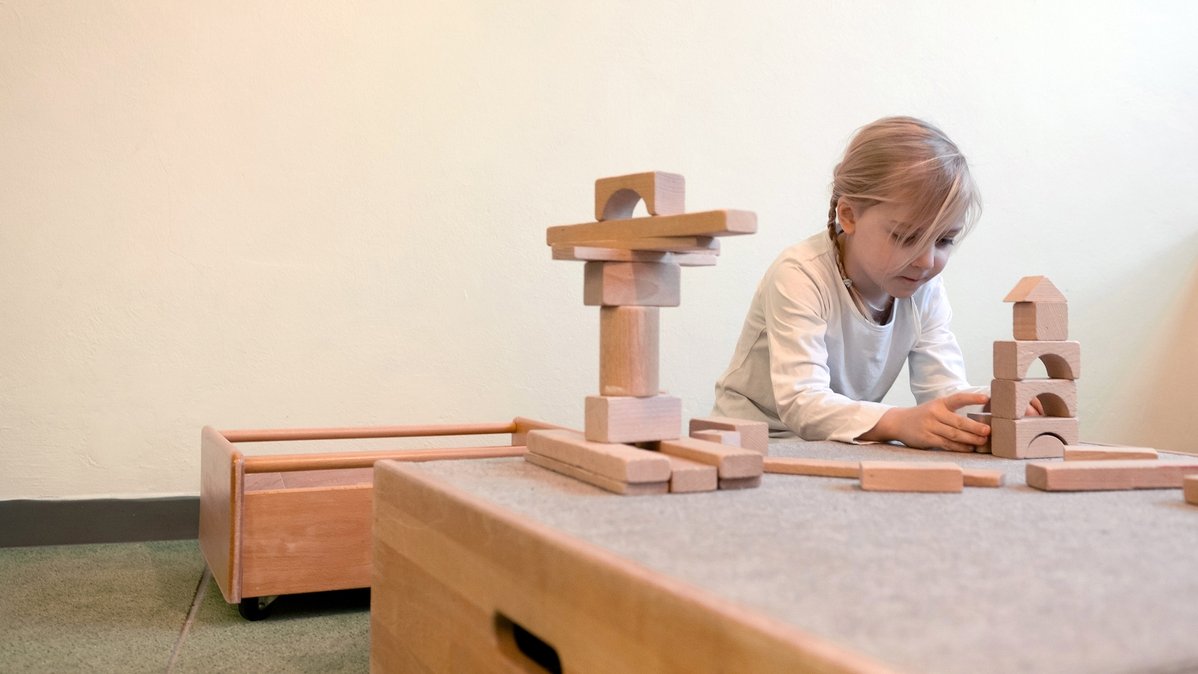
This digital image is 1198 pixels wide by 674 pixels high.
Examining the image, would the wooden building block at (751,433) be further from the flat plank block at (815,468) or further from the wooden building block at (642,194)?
the wooden building block at (642,194)

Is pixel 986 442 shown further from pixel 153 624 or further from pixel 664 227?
pixel 153 624

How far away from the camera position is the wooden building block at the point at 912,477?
0.67 m

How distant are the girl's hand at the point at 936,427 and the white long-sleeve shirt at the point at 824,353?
0.02m

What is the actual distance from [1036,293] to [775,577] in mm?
594

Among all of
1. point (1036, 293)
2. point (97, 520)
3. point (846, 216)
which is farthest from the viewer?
point (97, 520)

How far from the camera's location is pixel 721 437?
30.7 inches

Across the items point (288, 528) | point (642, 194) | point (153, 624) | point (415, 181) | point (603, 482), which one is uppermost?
point (415, 181)

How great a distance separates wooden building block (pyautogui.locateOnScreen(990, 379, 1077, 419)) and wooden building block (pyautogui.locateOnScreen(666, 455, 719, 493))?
39 centimetres

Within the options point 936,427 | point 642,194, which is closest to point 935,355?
point 936,427

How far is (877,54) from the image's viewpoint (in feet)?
6.49

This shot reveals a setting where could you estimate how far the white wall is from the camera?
1.50m

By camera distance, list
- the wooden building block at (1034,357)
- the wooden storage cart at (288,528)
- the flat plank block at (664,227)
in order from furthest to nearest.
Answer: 1. the wooden storage cart at (288,528)
2. the wooden building block at (1034,357)
3. the flat plank block at (664,227)

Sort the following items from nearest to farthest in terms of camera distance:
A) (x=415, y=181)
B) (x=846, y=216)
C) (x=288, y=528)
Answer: (x=288, y=528) → (x=846, y=216) → (x=415, y=181)

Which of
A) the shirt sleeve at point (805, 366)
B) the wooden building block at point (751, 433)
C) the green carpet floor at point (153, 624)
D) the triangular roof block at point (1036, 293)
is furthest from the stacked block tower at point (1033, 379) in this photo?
the green carpet floor at point (153, 624)
